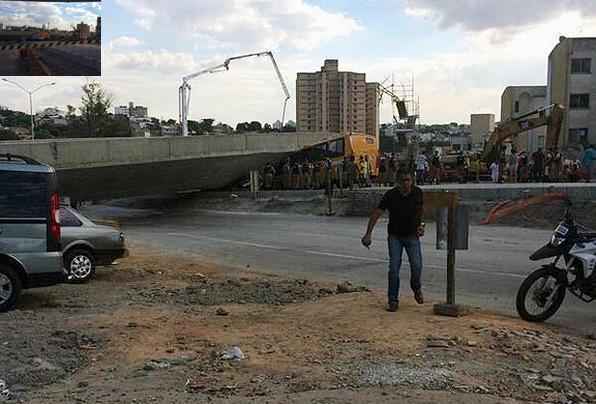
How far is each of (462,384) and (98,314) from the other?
4775 millimetres

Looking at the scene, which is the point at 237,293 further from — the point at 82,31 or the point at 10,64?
the point at 10,64

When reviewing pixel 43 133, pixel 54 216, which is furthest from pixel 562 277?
pixel 43 133

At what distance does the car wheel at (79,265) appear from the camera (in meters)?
11.1

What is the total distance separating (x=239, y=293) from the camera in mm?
9648

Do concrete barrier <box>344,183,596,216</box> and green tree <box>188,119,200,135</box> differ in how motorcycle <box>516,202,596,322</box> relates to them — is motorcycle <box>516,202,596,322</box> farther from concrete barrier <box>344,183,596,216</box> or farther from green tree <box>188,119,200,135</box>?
green tree <box>188,119,200,135</box>

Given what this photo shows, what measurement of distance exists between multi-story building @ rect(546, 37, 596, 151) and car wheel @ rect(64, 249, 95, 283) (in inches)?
1919

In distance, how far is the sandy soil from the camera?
499 centimetres

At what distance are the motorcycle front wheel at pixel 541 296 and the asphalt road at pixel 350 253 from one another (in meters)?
0.27

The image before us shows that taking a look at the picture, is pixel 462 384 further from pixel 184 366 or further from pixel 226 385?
pixel 184 366

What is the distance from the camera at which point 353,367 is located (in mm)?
5570

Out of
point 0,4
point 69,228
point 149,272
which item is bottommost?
point 149,272

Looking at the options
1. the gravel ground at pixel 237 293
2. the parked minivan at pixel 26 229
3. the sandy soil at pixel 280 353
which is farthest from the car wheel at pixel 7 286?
the gravel ground at pixel 237 293

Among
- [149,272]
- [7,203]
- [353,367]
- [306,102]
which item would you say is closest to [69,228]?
[149,272]

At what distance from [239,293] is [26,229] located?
3.00 meters
